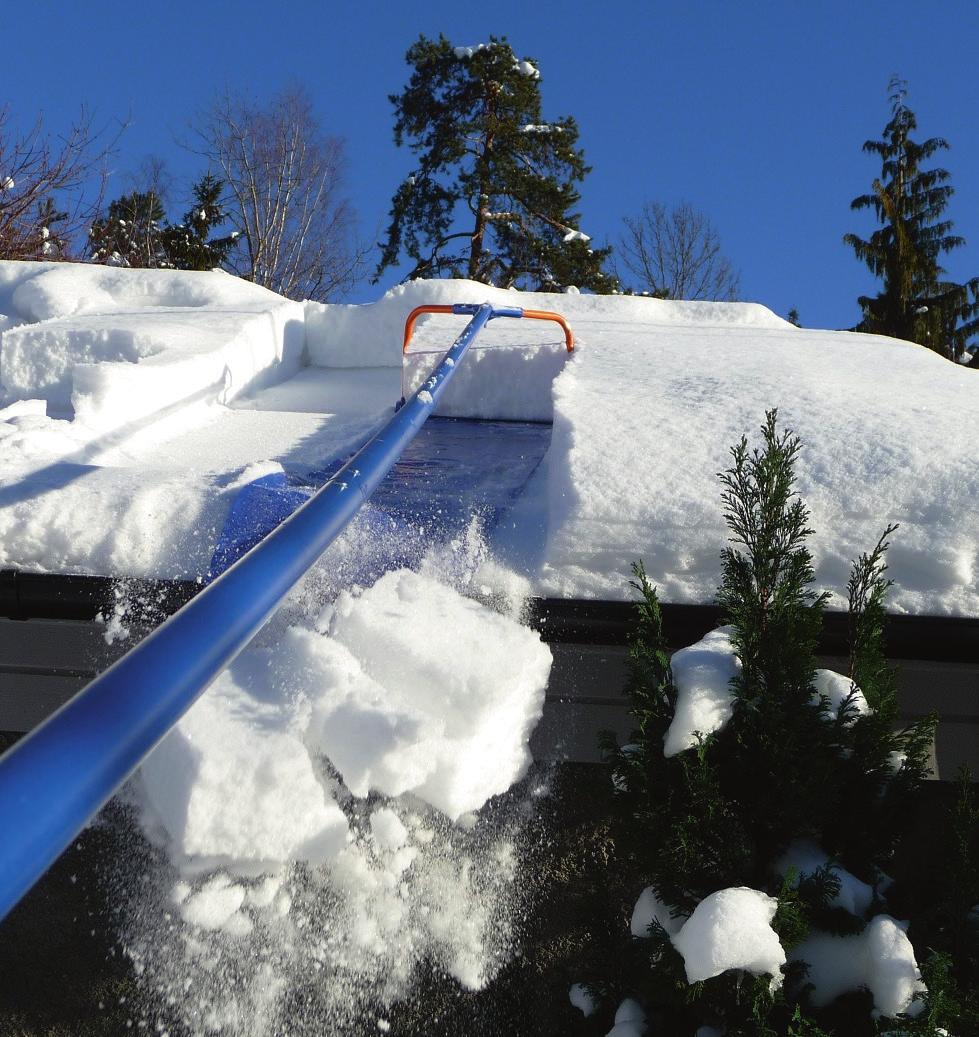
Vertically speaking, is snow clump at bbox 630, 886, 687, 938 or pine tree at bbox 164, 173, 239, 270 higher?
pine tree at bbox 164, 173, 239, 270

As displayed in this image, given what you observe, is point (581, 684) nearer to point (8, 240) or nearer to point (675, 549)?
point (675, 549)

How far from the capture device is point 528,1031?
190cm

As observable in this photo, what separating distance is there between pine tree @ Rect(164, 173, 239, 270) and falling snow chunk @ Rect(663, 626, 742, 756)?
16.6m

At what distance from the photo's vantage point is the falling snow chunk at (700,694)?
49.9 inches

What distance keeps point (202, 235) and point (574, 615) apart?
18.7 meters

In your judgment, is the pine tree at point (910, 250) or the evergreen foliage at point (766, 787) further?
the pine tree at point (910, 250)

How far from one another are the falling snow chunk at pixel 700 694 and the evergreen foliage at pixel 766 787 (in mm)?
14

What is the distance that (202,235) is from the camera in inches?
727

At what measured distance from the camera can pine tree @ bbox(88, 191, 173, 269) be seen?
57.6 ft

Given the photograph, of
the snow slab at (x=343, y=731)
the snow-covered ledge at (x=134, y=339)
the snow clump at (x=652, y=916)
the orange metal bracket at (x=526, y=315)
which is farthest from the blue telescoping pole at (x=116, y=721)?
the orange metal bracket at (x=526, y=315)

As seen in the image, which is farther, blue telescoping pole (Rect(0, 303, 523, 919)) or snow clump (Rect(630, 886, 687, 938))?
snow clump (Rect(630, 886, 687, 938))

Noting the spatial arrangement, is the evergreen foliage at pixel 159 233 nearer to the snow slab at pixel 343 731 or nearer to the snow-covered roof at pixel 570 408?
the snow-covered roof at pixel 570 408

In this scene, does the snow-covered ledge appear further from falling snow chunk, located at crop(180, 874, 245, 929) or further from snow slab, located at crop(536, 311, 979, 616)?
falling snow chunk, located at crop(180, 874, 245, 929)

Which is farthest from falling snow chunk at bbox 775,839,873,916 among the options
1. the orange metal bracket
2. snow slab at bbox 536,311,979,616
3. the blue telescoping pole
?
the orange metal bracket
